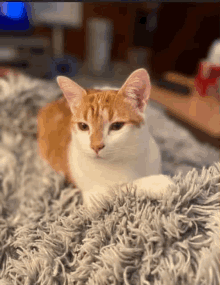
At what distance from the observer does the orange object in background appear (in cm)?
64

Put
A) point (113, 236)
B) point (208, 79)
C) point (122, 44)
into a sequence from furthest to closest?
point (122, 44) < point (208, 79) < point (113, 236)

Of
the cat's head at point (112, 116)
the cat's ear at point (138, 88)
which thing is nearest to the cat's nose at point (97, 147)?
the cat's head at point (112, 116)

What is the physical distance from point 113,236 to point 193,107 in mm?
555

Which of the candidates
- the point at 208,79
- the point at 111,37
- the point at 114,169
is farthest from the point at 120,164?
the point at 111,37

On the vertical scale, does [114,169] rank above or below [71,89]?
below

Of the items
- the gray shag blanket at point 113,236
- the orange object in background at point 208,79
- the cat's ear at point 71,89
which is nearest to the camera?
the gray shag blanket at point 113,236

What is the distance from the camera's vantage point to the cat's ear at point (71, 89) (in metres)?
0.43

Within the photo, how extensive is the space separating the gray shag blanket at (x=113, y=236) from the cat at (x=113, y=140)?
3 cm

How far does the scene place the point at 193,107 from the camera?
2.52 ft

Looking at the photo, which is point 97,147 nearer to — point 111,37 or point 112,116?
point 112,116

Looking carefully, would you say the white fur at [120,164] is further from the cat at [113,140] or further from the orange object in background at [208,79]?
the orange object in background at [208,79]

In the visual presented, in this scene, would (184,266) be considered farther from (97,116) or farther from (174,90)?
(174,90)

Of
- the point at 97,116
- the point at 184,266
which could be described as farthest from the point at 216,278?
the point at 97,116

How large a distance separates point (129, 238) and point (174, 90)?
0.51 metres
